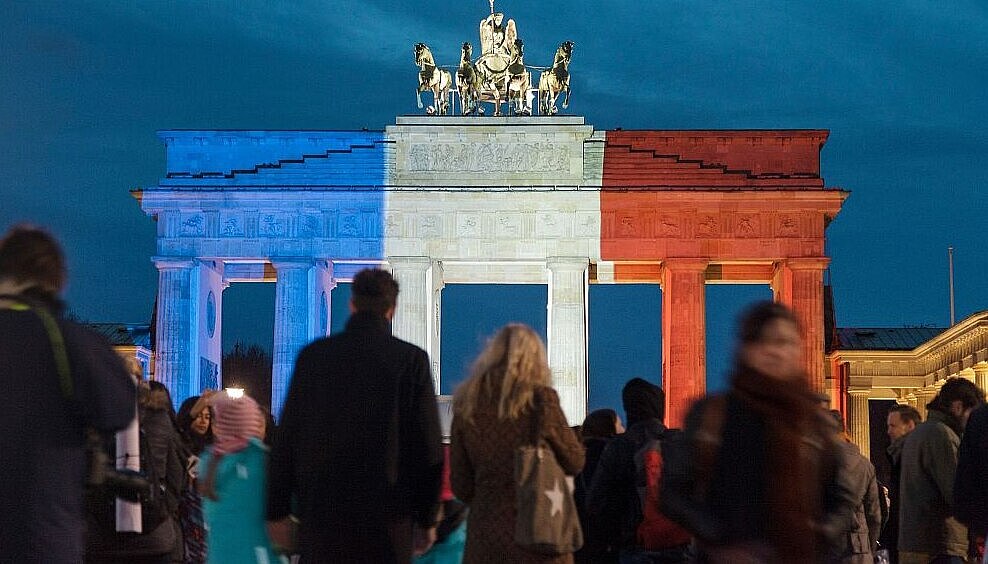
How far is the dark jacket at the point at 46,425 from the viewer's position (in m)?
5.30

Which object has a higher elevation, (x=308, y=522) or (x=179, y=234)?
(x=179, y=234)

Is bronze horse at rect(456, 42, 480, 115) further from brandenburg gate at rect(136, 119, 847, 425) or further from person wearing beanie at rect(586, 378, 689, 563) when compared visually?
person wearing beanie at rect(586, 378, 689, 563)

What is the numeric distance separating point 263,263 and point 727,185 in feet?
47.6

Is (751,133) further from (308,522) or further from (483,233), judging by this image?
(308,522)

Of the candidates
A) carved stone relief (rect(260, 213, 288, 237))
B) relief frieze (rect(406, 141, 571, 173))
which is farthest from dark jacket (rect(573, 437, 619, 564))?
carved stone relief (rect(260, 213, 288, 237))

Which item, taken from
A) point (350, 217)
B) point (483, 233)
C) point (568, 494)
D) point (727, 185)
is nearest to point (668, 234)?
point (727, 185)

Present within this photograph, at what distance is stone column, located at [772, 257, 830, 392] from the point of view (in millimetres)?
41094

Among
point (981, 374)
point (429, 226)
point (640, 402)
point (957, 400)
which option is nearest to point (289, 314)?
point (429, 226)

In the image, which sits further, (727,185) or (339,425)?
(727,185)

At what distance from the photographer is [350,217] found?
1663 inches

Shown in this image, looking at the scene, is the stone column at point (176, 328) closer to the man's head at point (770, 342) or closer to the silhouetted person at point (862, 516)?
the silhouetted person at point (862, 516)

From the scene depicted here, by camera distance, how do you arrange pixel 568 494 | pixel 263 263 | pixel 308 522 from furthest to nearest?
pixel 263 263 < pixel 568 494 < pixel 308 522

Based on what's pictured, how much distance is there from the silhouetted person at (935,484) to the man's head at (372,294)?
15.2ft

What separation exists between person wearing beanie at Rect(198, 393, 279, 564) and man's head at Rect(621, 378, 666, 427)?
2576 mm
